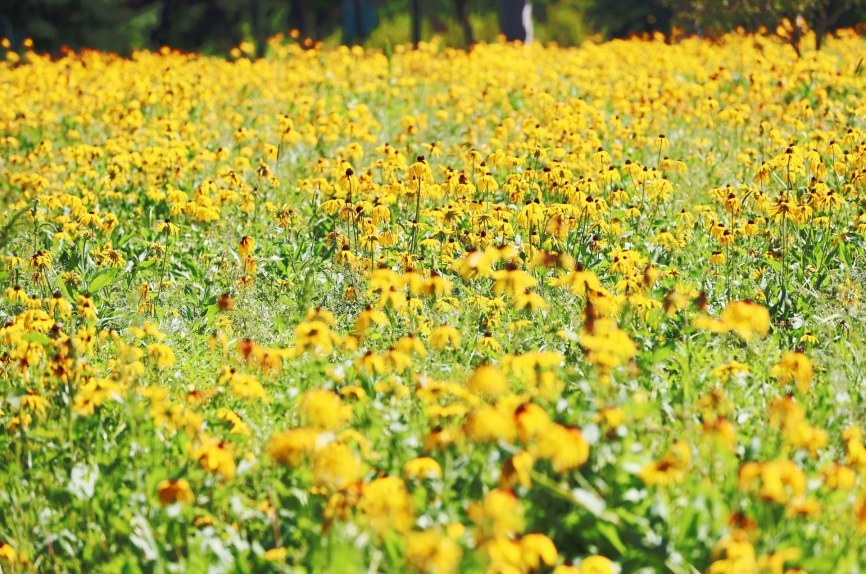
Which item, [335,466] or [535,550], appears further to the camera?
[335,466]

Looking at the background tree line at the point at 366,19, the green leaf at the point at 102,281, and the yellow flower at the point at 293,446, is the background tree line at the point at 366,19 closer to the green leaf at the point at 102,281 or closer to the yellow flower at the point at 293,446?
the green leaf at the point at 102,281

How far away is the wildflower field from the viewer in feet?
9.33

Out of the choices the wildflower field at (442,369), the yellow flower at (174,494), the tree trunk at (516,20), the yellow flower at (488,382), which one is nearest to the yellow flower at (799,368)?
the wildflower field at (442,369)

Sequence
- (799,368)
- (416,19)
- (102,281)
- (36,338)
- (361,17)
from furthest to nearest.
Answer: (361,17), (416,19), (102,281), (36,338), (799,368)

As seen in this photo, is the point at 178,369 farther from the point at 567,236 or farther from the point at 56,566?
the point at 567,236

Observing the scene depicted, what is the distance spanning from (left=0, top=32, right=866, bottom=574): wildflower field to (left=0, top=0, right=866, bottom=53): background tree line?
21.9 ft

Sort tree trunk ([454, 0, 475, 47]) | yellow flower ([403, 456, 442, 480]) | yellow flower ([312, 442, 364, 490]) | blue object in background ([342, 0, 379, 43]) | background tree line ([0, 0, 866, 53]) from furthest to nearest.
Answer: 1. blue object in background ([342, 0, 379, 43])
2. tree trunk ([454, 0, 475, 47])
3. background tree line ([0, 0, 866, 53])
4. yellow flower ([403, 456, 442, 480])
5. yellow flower ([312, 442, 364, 490])

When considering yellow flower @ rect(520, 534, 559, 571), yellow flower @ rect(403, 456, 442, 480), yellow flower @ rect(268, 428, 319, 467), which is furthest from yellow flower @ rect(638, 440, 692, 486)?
yellow flower @ rect(268, 428, 319, 467)

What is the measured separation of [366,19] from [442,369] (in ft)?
83.1

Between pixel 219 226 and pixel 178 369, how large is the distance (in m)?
2.34

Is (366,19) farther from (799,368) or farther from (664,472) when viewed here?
(664,472)

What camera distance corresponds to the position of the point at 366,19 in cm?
2827

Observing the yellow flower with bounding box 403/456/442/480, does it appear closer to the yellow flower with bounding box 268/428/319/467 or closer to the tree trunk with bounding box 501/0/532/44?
the yellow flower with bounding box 268/428/319/467

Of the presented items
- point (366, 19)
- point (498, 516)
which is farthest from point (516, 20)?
point (498, 516)
